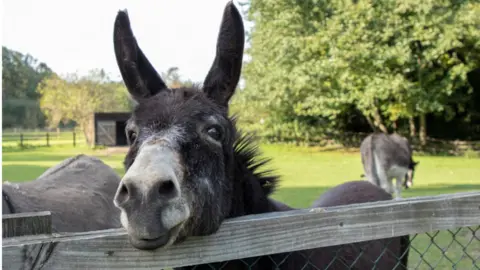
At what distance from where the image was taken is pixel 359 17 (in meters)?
22.0

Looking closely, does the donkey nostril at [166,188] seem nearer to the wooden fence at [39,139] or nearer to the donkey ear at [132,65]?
the donkey ear at [132,65]

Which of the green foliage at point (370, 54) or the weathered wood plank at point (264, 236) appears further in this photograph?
the green foliage at point (370, 54)

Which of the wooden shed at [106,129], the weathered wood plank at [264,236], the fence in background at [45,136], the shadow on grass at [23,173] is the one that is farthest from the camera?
the fence in background at [45,136]

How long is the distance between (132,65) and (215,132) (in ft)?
1.67

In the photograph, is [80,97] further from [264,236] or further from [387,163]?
[264,236]

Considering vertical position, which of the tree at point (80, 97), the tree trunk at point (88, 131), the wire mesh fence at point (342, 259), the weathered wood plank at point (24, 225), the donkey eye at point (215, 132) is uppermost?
the donkey eye at point (215, 132)

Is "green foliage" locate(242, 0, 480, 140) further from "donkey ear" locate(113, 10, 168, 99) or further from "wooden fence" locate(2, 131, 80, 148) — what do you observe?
"donkey ear" locate(113, 10, 168, 99)

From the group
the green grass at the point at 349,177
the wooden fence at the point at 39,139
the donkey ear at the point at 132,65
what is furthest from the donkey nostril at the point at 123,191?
the wooden fence at the point at 39,139

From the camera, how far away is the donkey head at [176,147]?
1438 mm

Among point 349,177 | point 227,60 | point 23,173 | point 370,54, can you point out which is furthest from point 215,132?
point 370,54

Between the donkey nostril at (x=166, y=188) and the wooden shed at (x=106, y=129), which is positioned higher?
the donkey nostril at (x=166, y=188)

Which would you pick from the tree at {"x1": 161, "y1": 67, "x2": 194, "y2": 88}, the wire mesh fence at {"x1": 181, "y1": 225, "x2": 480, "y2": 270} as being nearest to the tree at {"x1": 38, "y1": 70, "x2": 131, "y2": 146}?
the tree at {"x1": 161, "y1": 67, "x2": 194, "y2": 88}

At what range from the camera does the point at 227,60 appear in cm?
206

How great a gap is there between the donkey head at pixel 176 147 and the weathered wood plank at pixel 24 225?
248 mm
